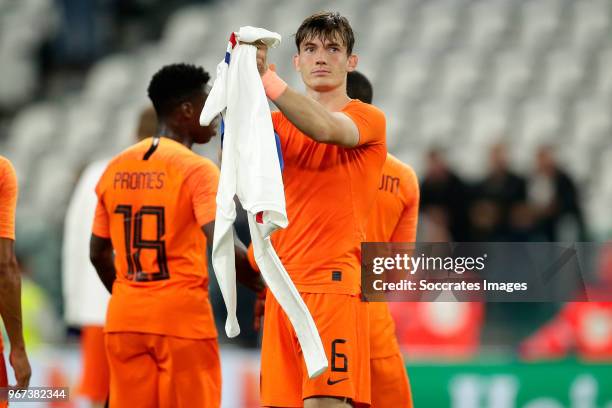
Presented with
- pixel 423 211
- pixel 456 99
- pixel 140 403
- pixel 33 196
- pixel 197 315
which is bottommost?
pixel 140 403

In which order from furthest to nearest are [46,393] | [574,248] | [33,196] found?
[33,196]
[46,393]
[574,248]

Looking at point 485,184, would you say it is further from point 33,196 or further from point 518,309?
point 33,196

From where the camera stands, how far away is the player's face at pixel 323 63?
15.8 ft

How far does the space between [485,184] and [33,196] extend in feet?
17.0

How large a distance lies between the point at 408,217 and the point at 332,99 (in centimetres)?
116

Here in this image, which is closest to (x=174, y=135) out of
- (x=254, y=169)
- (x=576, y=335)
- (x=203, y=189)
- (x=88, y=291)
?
(x=203, y=189)

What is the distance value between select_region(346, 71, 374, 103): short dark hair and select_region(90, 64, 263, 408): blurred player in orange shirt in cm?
78

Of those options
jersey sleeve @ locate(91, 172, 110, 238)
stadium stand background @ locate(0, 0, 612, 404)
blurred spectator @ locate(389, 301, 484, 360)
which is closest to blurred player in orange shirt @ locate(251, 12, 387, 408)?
jersey sleeve @ locate(91, 172, 110, 238)

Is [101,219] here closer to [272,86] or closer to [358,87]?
[358,87]

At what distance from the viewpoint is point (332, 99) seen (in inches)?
191

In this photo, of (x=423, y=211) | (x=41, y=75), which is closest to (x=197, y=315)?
(x=423, y=211)

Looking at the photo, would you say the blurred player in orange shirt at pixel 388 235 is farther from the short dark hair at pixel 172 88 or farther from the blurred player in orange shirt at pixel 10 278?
Answer: the blurred player in orange shirt at pixel 10 278

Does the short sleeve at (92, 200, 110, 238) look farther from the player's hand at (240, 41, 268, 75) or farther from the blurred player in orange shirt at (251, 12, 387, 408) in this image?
the player's hand at (240, 41, 268, 75)

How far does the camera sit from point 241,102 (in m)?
4.53
